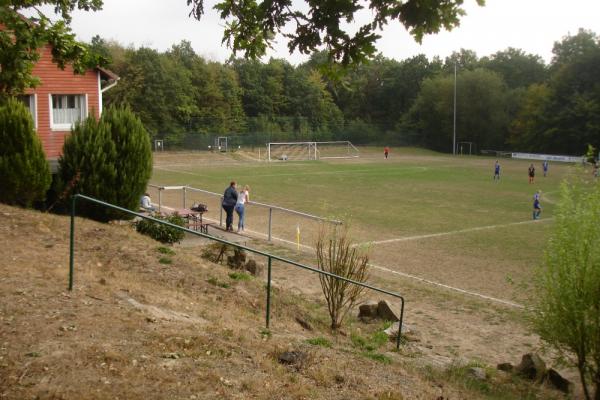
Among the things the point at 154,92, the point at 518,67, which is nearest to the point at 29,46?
the point at 154,92

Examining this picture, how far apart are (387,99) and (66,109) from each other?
84.9 m

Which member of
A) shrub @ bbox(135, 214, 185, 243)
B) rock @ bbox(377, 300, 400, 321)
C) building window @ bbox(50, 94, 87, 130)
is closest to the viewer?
rock @ bbox(377, 300, 400, 321)

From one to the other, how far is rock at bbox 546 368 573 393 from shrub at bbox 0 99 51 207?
1181 centimetres

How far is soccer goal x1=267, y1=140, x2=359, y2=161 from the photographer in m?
73.3

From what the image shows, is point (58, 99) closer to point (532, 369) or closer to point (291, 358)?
point (291, 358)

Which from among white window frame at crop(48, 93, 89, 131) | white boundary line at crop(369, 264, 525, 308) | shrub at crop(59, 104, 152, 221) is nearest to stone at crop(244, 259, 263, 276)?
shrub at crop(59, 104, 152, 221)

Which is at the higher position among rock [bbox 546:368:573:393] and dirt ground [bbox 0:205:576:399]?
dirt ground [bbox 0:205:576:399]

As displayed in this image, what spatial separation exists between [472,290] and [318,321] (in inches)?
247

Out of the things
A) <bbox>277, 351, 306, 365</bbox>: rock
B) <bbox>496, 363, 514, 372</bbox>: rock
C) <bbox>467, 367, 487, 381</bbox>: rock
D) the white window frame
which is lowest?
<bbox>496, 363, 514, 372</bbox>: rock

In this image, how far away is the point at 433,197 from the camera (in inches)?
1447

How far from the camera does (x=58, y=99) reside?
22.4 m

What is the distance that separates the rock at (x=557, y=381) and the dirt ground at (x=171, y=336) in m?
0.44

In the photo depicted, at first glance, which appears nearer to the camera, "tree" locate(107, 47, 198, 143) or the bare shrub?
the bare shrub

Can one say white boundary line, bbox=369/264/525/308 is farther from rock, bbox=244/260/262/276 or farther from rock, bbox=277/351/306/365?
rock, bbox=277/351/306/365
